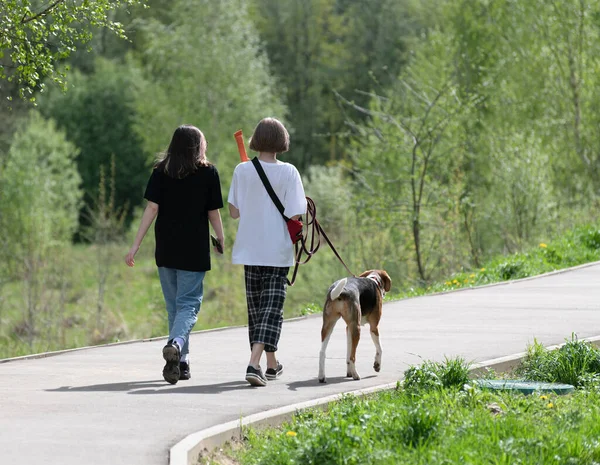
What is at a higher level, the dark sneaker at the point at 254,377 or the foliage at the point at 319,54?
the foliage at the point at 319,54

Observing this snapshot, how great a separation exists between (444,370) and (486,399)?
54 cm

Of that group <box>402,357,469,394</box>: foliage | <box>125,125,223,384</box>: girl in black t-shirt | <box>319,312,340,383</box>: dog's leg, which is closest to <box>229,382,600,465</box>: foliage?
<box>402,357,469,394</box>: foliage

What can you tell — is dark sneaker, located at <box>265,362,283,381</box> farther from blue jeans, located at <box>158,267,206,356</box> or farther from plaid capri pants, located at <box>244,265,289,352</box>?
blue jeans, located at <box>158,267,206,356</box>

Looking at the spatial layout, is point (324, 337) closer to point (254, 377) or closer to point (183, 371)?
point (254, 377)

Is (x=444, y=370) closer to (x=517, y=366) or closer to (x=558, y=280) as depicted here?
(x=517, y=366)

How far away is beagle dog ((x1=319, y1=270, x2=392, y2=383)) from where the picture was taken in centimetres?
891

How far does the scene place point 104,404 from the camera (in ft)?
26.2

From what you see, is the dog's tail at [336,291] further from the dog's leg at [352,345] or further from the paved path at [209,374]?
the paved path at [209,374]

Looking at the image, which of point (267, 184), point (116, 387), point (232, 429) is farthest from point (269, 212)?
point (232, 429)

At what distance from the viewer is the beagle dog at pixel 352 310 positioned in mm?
8906

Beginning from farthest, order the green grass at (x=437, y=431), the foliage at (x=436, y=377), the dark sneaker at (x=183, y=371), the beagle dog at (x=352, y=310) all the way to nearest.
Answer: the dark sneaker at (x=183, y=371), the beagle dog at (x=352, y=310), the foliage at (x=436, y=377), the green grass at (x=437, y=431)

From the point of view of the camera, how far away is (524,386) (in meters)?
8.23

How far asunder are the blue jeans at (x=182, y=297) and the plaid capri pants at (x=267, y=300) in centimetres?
41

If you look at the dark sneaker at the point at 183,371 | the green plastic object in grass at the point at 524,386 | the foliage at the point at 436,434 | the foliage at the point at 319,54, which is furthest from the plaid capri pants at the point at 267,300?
the foliage at the point at 319,54
